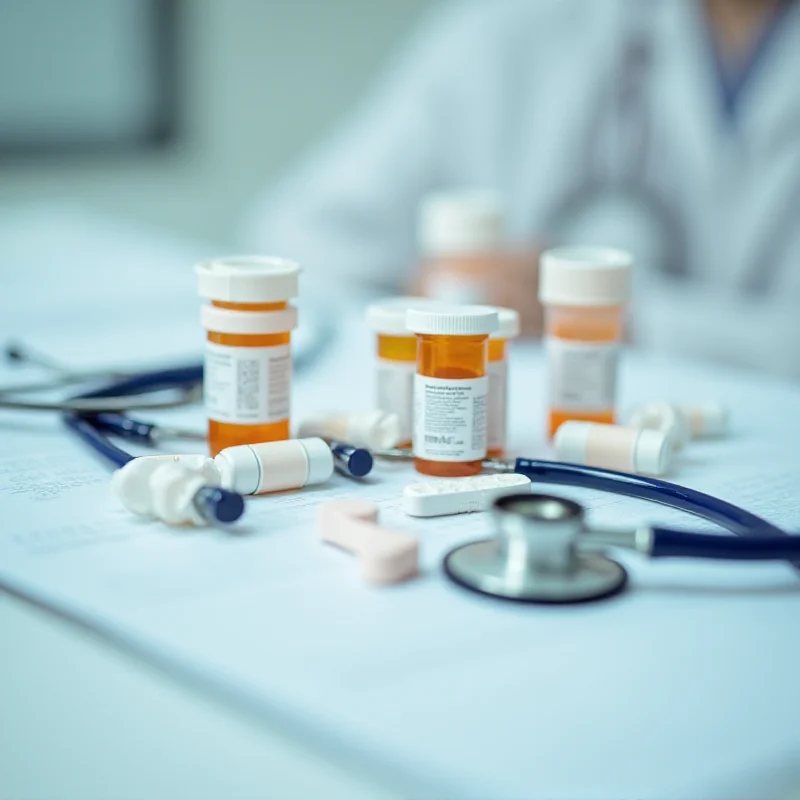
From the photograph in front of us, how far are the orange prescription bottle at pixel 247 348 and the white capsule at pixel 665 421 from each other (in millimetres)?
277

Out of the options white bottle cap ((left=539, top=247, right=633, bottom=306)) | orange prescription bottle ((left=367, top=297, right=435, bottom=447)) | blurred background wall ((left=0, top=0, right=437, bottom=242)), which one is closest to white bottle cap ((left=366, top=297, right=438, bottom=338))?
orange prescription bottle ((left=367, top=297, right=435, bottom=447))

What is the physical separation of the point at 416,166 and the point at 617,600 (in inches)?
64.3

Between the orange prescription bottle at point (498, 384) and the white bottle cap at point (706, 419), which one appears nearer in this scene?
the orange prescription bottle at point (498, 384)

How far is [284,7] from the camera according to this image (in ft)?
8.75

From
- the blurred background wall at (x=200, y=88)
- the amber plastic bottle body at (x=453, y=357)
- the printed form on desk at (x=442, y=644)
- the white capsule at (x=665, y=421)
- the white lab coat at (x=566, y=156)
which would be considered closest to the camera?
the printed form on desk at (x=442, y=644)

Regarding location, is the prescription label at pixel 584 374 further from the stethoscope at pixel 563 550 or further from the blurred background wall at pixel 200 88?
the blurred background wall at pixel 200 88

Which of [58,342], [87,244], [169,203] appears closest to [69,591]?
[58,342]

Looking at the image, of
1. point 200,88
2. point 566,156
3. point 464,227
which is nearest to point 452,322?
point 464,227

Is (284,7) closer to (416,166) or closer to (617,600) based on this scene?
(416,166)

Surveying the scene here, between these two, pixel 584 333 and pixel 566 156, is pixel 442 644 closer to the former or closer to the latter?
pixel 584 333

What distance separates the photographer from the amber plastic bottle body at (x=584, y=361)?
0.90 meters

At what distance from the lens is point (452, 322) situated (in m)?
0.76

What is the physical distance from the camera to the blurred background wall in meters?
2.33

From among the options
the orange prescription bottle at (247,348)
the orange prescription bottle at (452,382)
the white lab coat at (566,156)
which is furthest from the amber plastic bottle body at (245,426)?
the white lab coat at (566,156)
